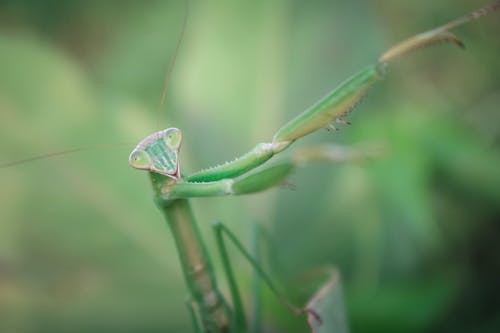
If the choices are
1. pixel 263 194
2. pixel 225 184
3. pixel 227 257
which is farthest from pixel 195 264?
pixel 263 194

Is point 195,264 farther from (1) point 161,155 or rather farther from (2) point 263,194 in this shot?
(2) point 263,194

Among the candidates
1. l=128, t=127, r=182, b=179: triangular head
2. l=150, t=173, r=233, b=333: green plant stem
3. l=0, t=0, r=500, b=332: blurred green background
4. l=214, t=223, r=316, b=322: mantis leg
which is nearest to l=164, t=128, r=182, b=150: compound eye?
l=128, t=127, r=182, b=179: triangular head

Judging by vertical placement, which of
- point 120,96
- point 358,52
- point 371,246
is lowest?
point 371,246

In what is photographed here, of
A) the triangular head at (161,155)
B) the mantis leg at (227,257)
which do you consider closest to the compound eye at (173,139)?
the triangular head at (161,155)

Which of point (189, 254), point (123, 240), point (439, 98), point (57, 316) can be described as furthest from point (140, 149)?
point (439, 98)

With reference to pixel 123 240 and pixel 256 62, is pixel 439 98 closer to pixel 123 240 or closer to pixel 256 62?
pixel 256 62

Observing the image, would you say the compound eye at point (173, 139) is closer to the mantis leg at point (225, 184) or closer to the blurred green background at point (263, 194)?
the mantis leg at point (225, 184)
